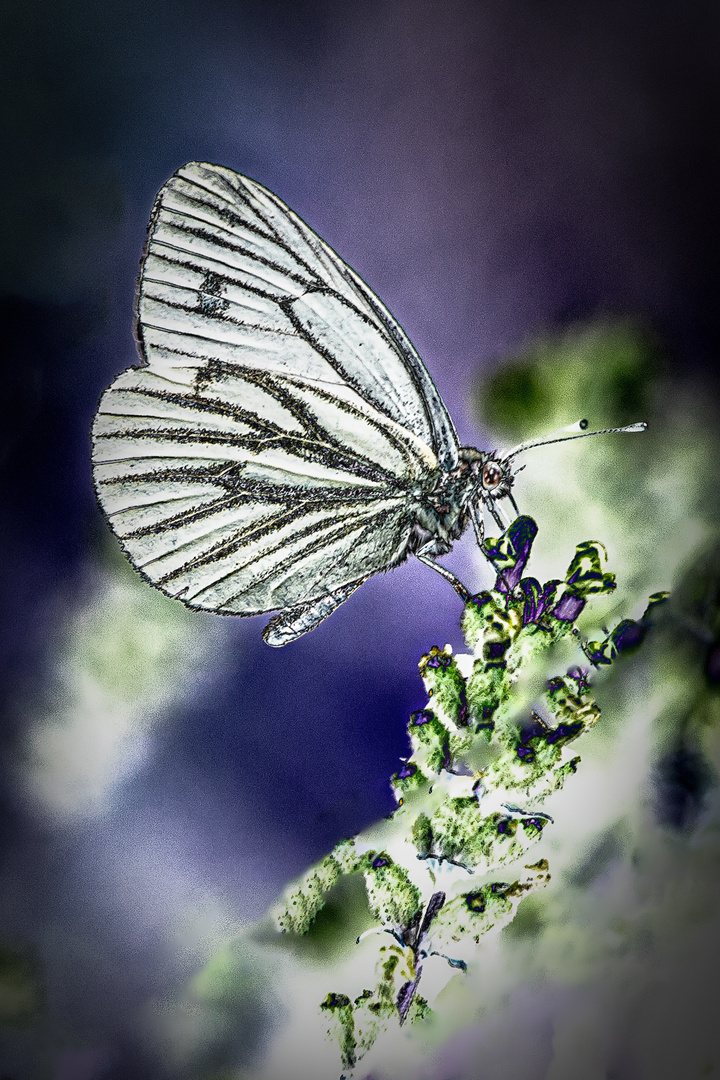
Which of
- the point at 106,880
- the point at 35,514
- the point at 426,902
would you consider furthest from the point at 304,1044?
the point at 35,514

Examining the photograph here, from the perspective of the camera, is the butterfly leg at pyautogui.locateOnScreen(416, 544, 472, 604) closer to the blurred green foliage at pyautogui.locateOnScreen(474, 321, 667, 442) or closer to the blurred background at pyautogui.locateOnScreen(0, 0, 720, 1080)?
the blurred background at pyautogui.locateOnScreen(0, 0, 720, 1080)

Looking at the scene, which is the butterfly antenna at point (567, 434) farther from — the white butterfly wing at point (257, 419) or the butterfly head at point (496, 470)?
the white butterfly wing at point (257, 419)

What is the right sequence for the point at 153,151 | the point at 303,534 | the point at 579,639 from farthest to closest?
the point at 579,639 < the point at 303,534 < the point at 153,151

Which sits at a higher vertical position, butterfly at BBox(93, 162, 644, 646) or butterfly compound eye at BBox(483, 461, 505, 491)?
butterfly at BBox(93, 162, 644, 646)

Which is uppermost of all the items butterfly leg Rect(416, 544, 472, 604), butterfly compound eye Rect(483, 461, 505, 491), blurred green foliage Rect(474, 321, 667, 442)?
blurred green foliage Rect(474, 321, 667, 442)

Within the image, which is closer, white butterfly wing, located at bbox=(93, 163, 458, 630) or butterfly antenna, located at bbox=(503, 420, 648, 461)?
white butterfly wing, located at bbox=(93, 163, 458, 630)

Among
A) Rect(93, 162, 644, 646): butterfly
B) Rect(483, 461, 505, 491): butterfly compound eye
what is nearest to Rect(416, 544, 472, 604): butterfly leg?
Rect(93, 162, 644, 646): butterfly

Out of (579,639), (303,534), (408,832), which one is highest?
(303,534)

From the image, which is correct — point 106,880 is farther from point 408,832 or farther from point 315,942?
point 408,832
